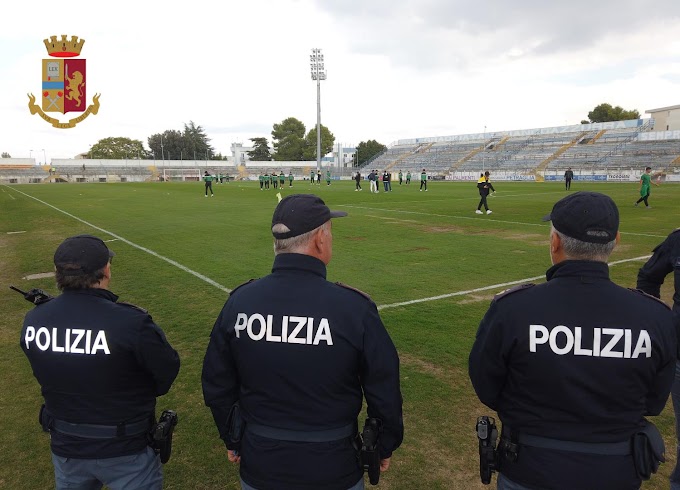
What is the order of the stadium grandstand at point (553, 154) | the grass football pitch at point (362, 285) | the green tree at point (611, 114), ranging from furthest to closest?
the green tree at point (611, 114) < the stadium grandstand at point (553, 154) < the grass football pitch at point (362, 285)

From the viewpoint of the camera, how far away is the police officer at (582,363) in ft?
6.20

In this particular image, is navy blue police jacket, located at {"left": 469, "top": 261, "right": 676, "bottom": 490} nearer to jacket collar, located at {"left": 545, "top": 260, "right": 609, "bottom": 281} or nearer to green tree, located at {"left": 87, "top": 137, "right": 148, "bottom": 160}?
jacket collar, located at {"left": 545, "top": 260, "right": 609, "bottom": 281}

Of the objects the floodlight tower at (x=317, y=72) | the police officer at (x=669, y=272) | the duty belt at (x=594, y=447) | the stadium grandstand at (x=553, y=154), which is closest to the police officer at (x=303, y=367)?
the duty belt at (x=594, y=447)

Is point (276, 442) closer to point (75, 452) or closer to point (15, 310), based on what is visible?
point (75, 452)

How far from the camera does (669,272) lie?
3371mm

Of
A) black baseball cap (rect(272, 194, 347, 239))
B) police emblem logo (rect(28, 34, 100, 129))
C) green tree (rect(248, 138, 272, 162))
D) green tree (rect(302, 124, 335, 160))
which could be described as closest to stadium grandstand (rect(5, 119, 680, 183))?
green tree (rect(302, 124, 335, 160))

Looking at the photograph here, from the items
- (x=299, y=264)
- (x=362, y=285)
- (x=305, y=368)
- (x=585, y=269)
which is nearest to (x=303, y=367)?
(x=305, y=368)

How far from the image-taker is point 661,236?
1273cm

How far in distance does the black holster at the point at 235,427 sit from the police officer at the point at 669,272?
283cm

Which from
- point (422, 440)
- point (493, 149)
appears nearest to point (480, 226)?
point (422, 440)

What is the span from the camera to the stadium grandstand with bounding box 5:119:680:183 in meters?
54.6

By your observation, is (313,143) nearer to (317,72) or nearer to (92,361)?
(317,72)

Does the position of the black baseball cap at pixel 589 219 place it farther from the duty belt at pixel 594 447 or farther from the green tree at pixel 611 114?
the green tree at pixel 611 114

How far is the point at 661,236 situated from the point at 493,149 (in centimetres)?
6560
